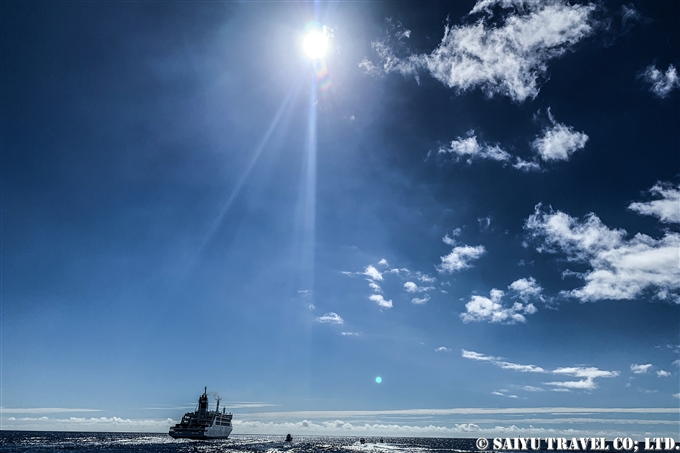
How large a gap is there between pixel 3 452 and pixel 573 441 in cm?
14436

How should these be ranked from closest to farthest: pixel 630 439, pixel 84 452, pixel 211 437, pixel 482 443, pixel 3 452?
pixel 630 439 → pixel 482 443 → pixel 3 452 → pixel 84 452 → pixel 211 437

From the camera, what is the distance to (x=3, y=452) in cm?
10719

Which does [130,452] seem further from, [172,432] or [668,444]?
[668,444]

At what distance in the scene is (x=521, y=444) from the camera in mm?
50344

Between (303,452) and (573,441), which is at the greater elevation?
(573,441)

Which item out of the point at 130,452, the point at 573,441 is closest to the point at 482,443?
the point at 573,441

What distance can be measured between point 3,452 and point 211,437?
261ft

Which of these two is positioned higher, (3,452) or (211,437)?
(3,452)

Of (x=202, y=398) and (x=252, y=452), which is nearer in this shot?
(x=252, y=452)

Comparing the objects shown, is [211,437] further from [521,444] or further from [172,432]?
[521,444]

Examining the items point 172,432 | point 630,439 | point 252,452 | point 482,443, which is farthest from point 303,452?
point 630,439

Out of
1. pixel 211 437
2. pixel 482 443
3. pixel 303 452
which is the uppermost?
pixel 482 443

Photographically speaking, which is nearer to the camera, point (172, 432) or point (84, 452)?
point (84, 452)

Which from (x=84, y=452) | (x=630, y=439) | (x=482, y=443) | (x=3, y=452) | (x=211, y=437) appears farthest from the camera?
(x=211, y=437)
